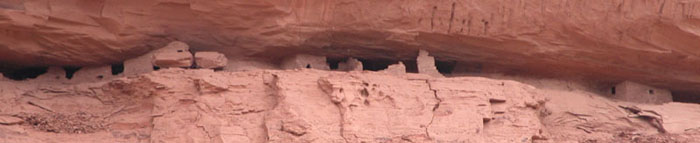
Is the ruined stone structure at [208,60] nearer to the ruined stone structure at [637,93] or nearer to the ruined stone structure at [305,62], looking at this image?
the ruined stone structure at [305,62]

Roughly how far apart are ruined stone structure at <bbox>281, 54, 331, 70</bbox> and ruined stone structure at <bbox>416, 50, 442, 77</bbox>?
31.0 inches

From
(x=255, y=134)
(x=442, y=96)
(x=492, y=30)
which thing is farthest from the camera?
(x=492, y=30)

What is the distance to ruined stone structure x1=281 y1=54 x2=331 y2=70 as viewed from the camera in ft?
29.0

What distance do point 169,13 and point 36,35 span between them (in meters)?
1.05

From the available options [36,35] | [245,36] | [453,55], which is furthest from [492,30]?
[36,35]

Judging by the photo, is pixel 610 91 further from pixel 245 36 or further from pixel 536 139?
pixel 245 36

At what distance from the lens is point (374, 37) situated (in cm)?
874

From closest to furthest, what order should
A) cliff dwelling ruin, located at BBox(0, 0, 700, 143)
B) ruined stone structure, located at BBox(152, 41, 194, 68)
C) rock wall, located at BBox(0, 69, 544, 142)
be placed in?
rock wall, located at BBox(0, 69, 544, 142), cliff dwelling ruin, located at BBox(0, 0, 700, 143), ruined stone structure, located at BBox(152, 41, 194, 68)

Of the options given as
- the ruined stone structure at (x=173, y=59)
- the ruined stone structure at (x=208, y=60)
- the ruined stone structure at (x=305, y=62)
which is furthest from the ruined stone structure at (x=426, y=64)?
the ruined stone structure at (x=173, y=59)

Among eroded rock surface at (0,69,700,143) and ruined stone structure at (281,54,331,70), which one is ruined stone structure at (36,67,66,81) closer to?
eroded rock surface at (0,69,700,143)

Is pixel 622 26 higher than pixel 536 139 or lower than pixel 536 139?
higher

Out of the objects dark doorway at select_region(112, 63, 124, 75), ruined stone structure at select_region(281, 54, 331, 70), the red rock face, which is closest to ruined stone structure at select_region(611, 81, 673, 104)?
the red rock face

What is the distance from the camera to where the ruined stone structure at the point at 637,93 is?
971cm

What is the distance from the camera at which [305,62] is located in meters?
8.89
